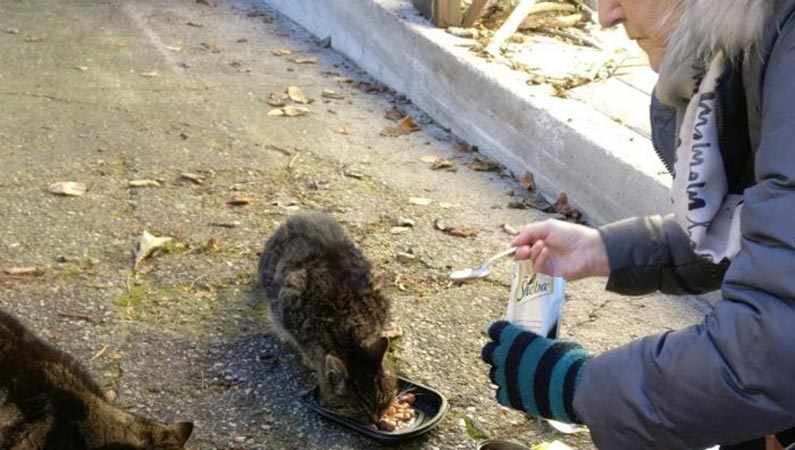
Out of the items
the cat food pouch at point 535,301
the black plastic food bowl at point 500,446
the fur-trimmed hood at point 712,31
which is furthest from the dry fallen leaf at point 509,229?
the fur-trimmed hood at point 712,31

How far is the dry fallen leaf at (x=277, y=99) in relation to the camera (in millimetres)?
6418

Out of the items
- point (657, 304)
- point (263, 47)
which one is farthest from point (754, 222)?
point (263, 47)

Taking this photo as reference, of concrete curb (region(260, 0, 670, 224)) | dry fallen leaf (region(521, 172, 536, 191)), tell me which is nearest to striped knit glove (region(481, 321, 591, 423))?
concrete curb (region(260, 0, 670, 224))

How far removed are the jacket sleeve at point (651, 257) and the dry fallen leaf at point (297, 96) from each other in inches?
161

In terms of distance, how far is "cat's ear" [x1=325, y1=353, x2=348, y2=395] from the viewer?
11.7ft

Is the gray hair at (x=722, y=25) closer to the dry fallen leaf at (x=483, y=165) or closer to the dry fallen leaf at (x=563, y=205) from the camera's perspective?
the dry fallen leaf at (x=563, y=205)

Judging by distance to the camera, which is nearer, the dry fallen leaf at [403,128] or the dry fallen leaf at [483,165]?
the dry fallen leaf at [483,165]

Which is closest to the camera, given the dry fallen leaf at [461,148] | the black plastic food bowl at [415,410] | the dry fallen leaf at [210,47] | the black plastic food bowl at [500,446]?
the black plastic food bowl at [500,446]

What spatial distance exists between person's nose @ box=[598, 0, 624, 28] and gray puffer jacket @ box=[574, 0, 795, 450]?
0.84ft

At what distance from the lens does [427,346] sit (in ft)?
12.9

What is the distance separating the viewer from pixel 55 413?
9.23 feet

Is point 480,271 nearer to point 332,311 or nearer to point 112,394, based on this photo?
point 332,311

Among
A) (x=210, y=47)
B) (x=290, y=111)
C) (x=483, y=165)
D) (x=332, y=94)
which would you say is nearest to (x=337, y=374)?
(x=483, y=165)

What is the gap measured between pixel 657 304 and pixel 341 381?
4.79 feet
